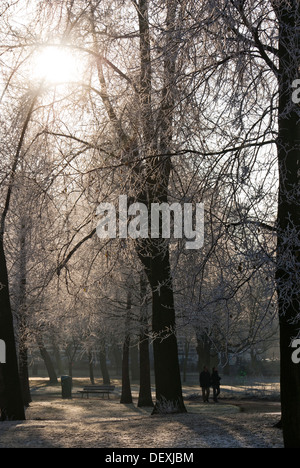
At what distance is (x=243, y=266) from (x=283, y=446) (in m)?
2.63

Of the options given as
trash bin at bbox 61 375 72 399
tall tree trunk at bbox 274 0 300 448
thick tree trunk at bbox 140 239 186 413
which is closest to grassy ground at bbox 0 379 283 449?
thick tree trunk at bbox 140 239 186 413

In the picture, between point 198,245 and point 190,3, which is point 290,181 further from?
point 198,245

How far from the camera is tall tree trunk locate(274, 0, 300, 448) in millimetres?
8047

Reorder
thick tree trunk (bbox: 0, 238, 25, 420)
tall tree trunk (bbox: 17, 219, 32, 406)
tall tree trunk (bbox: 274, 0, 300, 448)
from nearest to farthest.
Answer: tall tree trunk (bbox: 274, 0, 300, 448), thick tree trunk (bbox: 0, 238, 25, 420), tall tree trunk (bbox: 17, 219, 32, 406)

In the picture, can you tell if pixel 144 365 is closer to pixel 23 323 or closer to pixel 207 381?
pixel 207 381

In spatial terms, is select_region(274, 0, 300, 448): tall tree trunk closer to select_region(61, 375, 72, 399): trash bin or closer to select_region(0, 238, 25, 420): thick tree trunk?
select_region(0, 238, 25, 420): thick tree trunk

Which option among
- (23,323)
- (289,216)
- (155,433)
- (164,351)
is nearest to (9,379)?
(164,351)

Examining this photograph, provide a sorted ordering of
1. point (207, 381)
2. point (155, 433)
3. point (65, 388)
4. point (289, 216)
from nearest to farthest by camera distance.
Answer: point (289, 216) < point (155, 433) < point (207, 381) < point (65, 388)

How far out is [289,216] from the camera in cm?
794

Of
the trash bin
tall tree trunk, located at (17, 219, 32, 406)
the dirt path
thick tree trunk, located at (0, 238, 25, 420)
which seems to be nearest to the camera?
the dirt path

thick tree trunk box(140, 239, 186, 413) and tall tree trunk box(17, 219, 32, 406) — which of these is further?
tall tree trunk box(17, 219, 32, 406)

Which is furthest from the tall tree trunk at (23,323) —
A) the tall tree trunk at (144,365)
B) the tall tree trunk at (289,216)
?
the tall tree trunk at (289,216)

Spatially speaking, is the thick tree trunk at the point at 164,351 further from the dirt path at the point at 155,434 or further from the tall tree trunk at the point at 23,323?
the tall tree trunk at the point at 23,323

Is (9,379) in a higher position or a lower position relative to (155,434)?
higher
